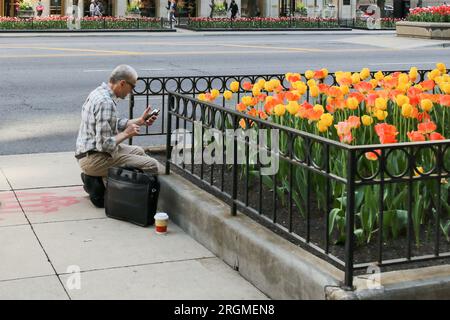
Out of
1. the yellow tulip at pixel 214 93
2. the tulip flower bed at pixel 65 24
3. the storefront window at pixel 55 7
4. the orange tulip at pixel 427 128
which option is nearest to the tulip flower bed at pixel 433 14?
the tulip flower bed at pixel 65 24

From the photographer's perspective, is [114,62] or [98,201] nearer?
[98,201]

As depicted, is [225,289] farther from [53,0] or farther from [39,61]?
[53,0]

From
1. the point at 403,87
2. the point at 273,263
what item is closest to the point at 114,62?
the point at 403,87

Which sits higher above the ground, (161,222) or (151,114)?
(151,114)

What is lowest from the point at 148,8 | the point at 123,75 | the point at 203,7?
the point at 123,75

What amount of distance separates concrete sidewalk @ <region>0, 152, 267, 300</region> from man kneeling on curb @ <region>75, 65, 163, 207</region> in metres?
0.29

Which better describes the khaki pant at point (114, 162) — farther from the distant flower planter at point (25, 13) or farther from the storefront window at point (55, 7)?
the storefront window at point (55, 7)

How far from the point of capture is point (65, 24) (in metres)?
38.2

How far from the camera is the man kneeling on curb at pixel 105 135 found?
24.8 ft

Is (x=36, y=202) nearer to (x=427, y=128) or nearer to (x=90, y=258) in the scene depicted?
(x=90, y=258)

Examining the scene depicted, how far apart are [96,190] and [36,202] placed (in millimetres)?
629

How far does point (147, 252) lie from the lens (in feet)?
21.4

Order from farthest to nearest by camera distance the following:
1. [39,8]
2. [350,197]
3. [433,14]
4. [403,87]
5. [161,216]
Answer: [39,8], [433,14], [403,87], [161,216], [350,197]

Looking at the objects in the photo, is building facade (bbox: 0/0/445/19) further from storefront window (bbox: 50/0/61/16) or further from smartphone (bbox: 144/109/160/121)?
smartphone (bbox: 144/109/160/121)
